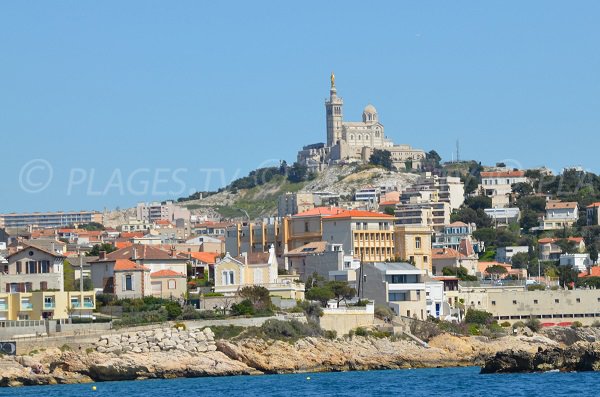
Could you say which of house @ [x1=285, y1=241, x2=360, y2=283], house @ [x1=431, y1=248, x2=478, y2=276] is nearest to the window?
house @ [x1=285, y1=241, x2=360, y2=283]

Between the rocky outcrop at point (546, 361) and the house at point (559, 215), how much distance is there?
73608 millimetres

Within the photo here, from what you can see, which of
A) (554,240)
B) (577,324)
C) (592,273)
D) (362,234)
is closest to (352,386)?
(577,324)

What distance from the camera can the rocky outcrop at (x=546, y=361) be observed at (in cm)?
5972

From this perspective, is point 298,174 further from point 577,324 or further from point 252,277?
point 252,277

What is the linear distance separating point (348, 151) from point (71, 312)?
131m

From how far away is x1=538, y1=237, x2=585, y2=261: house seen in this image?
117312mm

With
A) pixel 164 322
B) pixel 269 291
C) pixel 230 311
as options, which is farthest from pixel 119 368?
pixel 269 291

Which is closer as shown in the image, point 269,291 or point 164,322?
point 164,322

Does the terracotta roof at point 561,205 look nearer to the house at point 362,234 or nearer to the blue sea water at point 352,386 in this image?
the house at point 362,234

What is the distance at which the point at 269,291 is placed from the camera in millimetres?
74062

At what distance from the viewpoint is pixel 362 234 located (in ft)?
296

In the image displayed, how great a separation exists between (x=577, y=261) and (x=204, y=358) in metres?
55.4

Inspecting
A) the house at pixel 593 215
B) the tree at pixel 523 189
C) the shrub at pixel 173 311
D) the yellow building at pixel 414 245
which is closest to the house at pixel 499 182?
the tree at pixel 523 189

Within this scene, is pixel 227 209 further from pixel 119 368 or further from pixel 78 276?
pixel 119 368
